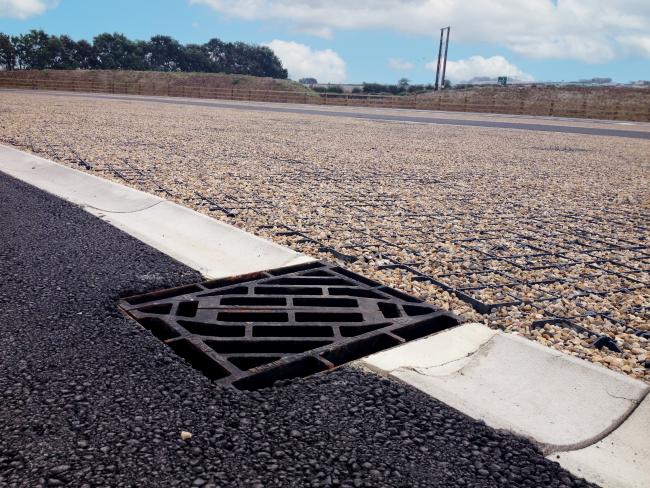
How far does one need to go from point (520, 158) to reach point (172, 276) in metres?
10.1

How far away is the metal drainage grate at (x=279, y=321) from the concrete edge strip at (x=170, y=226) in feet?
1.25

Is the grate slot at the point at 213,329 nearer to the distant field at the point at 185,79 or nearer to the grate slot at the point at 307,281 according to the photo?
the grate slot at the point at 307,281

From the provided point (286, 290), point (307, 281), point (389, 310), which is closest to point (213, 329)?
point (286, 290)

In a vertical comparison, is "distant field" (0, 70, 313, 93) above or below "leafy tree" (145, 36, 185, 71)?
below

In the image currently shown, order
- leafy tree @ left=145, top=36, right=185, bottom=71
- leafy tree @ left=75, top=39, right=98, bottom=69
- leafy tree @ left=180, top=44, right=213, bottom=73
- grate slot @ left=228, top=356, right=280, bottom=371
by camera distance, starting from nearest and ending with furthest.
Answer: grate slot @ left=228, top=356, right=280, bottom=371 < leafy tree @ left=75, top=39, right=98, bottom=69 < leafy tree @ left=145, top=36, right=185, bottom=71 < leafy tree @ left=180, top=44, right=213, bottom=73

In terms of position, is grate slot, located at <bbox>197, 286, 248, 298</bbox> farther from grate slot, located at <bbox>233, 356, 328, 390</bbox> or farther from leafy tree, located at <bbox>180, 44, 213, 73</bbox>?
leafy tree, located at <bbox>180, 44, 213, 73</bbox>

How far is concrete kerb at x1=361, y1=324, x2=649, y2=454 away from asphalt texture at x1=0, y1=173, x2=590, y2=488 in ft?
0.39

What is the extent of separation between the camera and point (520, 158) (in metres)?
12.3

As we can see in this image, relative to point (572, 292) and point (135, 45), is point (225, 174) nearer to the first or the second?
point (572, 292)

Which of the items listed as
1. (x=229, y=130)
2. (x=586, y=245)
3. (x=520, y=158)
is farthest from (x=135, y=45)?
(x=586, y=245)

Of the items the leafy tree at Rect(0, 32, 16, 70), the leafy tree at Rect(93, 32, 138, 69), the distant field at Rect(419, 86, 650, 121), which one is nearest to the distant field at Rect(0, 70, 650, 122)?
the distant field at Rect(419, 86, 650, 121)

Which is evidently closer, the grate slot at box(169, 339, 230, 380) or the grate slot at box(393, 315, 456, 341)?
the grate slot at box(169, 339, 230, 380)

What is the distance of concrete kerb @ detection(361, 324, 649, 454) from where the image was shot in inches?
92.1

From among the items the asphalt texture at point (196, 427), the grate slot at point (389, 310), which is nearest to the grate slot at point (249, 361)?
the asphalt texture at point (196, 427)
